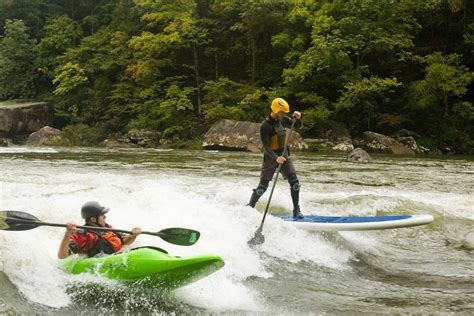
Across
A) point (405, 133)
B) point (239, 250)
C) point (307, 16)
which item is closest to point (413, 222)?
point (239, 250)

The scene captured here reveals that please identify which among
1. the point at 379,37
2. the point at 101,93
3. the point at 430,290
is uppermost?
the point at 379,37

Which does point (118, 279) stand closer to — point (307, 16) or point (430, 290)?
point (430, 290)

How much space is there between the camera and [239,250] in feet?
19.2

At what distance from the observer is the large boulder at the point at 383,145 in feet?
69.3

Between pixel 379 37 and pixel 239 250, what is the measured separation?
735 inches

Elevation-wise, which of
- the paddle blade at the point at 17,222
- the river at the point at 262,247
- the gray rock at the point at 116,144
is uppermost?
the paddle blade at the point at 17,222

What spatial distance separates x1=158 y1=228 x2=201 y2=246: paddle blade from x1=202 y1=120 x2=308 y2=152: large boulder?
1648cm

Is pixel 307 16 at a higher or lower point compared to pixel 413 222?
higher

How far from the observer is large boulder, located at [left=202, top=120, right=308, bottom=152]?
70.6ft

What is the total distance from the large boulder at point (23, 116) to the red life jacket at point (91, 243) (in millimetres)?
28068

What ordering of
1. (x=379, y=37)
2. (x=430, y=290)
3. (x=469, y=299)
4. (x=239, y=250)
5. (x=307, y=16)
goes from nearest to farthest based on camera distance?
1. (x=469, y=299)
2. (x=430, y=290)
3. (x=239, y=250)
4. (x=379, y=37)
5. (x=307, y=16)

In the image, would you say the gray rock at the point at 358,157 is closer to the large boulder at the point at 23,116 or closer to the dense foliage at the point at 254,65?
the dense foliage at the point at 254,65

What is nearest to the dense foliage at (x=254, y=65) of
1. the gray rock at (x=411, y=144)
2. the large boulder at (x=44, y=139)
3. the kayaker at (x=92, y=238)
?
the gray rock at (x=411, y=144)

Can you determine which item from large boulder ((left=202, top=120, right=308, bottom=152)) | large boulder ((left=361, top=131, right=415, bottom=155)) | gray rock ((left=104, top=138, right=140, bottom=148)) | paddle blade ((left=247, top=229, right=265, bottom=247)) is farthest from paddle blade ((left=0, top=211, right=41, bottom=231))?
gray rock ((left=104, top=138, right=140, bottom=148))
